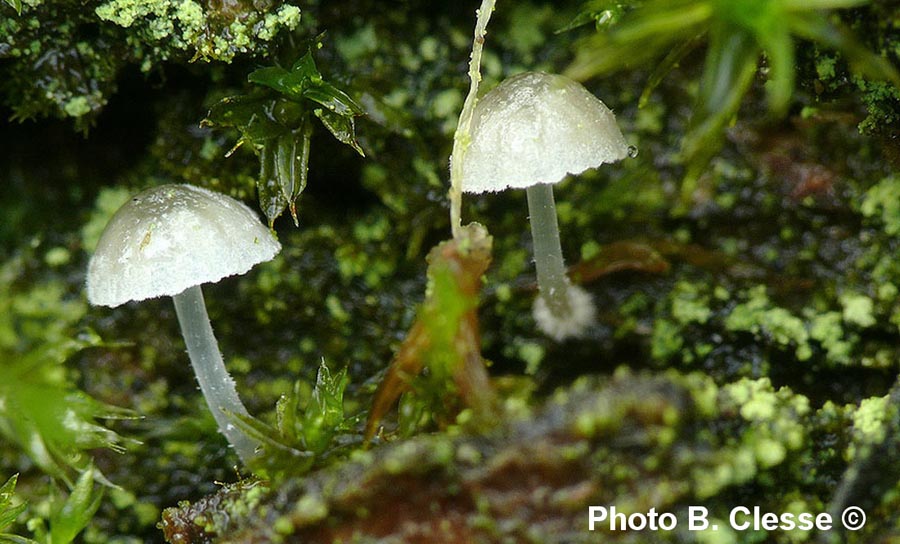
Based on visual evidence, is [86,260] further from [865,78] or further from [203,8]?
[865,78]

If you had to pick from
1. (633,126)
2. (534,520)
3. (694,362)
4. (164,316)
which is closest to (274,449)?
(534,520)

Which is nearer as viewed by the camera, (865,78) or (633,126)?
(865,78)

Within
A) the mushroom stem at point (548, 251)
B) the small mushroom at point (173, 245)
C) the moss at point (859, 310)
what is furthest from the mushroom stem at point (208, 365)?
the moss at point (859, 310)

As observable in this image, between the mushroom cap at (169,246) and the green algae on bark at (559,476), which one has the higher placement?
the mushroom cap at (169,246)

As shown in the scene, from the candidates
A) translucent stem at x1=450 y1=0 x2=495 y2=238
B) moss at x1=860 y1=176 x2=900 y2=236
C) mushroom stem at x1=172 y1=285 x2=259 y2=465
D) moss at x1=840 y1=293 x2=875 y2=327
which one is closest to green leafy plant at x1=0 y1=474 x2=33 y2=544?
mushroom stem at x1=172 y1=285 x2=259 y2=465

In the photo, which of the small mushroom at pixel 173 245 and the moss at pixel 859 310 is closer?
the small mushroom at pixel 173 245

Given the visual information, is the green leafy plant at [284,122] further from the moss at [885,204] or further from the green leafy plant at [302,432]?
the moss at [885,204]

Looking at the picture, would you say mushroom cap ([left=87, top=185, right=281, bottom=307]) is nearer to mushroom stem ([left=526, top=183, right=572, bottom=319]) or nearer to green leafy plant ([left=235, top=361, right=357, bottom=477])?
green leafy plant ([left=235, top=361, right=357, bottom=477])
